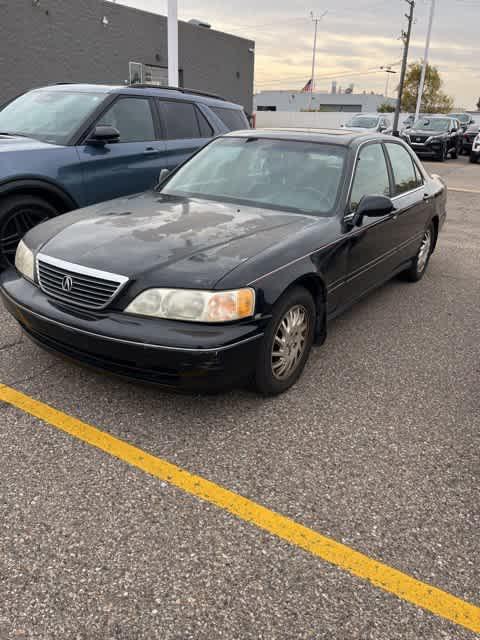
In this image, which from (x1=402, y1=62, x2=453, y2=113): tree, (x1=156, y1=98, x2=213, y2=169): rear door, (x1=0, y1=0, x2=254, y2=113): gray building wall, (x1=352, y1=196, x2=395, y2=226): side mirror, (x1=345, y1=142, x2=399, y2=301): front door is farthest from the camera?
(x1=402, y1=62, x2=453, y2=113): tree

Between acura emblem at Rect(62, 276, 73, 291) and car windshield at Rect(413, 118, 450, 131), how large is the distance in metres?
23.0

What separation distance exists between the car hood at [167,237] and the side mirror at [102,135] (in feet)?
4.91

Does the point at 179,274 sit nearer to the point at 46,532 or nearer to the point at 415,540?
the point at 46,532

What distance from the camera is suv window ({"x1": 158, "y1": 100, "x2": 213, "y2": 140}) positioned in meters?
6.23

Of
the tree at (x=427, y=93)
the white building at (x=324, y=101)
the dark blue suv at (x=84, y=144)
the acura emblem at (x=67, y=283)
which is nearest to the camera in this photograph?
the acura emblem at (x=67, y=283)

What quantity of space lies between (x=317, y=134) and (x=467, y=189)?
11.5 metres

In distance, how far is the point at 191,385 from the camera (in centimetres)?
280

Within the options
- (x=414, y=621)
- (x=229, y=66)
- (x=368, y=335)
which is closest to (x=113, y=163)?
(x=368, y=335)

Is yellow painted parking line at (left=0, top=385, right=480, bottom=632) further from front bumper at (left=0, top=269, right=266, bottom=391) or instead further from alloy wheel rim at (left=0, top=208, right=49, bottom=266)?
alloy wheel rim at (left=0, top=208, right=49, bottom=266)

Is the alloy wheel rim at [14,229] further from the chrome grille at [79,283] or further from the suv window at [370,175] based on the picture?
the suv window at [370,175]

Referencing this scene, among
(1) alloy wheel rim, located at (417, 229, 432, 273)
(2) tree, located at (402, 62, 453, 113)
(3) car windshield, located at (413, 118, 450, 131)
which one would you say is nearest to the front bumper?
(1) alloy wheel rim, located at (417, 229, 432, 273)

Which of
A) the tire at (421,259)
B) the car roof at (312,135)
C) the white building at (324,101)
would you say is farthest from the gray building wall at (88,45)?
the white building at (324,101)

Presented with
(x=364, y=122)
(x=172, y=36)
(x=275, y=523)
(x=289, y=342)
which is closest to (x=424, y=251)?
(x=289, y=342)

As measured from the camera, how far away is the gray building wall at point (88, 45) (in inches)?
710
